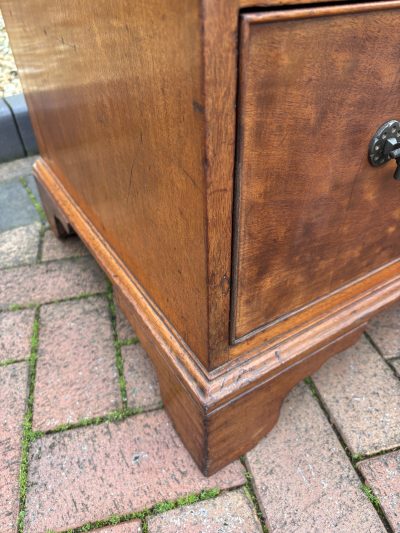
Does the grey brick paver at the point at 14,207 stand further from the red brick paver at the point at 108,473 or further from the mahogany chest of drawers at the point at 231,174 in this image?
the red brick paver at the point at 108,473

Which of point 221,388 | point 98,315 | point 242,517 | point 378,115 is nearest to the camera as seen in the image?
point 378,115

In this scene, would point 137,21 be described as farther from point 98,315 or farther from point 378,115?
point 98,315

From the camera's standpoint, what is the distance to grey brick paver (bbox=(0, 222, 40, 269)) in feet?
5.35

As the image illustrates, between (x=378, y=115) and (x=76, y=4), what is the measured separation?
544 millimetres

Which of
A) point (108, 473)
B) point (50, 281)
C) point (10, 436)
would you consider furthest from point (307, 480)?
point (50, 281)

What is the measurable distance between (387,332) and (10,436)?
1.08m

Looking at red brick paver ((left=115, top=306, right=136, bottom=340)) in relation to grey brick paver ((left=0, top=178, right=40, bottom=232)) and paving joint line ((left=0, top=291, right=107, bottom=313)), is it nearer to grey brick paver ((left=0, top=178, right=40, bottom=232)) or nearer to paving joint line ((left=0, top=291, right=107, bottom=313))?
paving joint line ((left=0, top=291, right=107, bottom=313))

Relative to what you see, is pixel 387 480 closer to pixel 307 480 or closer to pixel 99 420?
pixel 307 480

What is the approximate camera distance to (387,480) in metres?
1.00

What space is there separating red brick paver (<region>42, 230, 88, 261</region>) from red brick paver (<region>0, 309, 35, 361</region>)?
290mm

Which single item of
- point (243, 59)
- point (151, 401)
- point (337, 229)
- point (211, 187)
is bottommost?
point (151, 401)

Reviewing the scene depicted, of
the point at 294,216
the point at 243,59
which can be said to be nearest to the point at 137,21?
the point at 243,59

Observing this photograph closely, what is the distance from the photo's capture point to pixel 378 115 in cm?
73

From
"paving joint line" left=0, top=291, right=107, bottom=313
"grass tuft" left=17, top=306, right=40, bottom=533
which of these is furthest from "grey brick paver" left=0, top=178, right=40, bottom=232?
"grass tuft" left=17, top=306, right=40, bottom=533
